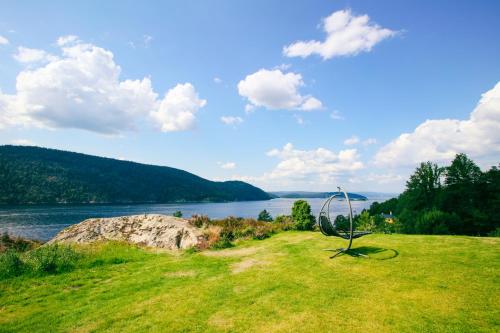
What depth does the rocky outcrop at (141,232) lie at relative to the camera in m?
16.8

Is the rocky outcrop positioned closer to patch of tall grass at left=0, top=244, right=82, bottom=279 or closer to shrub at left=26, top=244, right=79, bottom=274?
shrub at left=26, top=244, right=79, bottom=274

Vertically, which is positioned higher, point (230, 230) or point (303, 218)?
point (303, 218)

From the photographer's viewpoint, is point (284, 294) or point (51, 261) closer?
point (284, 294)

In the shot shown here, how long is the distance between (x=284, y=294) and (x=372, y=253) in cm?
499

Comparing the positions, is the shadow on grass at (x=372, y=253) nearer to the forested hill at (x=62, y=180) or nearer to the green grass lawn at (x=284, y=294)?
the green grass lawn at (x=284, y=294)

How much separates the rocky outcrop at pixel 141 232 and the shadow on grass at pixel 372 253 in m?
8.93

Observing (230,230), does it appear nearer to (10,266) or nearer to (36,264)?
(36,264)

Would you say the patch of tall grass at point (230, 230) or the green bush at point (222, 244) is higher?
the patch of tall grass at point (230, 230)

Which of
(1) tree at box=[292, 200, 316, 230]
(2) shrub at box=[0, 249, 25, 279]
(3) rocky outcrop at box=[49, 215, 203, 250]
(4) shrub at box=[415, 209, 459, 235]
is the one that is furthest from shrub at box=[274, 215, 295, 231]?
(4) shrub at box=[415, 209, 459, 235]

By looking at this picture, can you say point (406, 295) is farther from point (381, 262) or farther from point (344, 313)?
point (381, 262)

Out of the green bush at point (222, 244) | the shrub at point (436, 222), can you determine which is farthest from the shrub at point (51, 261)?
the shrub at point (436, 222)

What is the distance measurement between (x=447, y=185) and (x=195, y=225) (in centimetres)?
4817

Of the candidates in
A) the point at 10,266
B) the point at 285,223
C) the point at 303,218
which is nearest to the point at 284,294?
the point at 10,266

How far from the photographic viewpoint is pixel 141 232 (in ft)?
60.3
